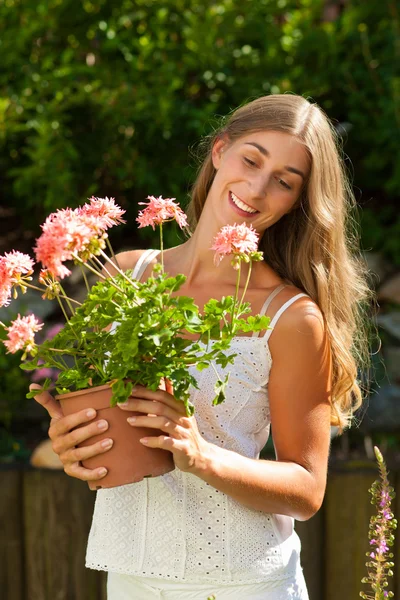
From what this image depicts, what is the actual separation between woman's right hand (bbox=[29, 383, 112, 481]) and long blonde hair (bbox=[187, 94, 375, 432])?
1.79 feet

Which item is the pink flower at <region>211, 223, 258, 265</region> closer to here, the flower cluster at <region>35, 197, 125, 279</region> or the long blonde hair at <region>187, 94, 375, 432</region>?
the flower cluster at <region>35, 197, 125, 279</region>

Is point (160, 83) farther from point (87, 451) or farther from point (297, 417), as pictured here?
point (87, 451)

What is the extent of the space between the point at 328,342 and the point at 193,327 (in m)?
0.44

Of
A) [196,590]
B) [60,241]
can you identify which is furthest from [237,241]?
[196,590]

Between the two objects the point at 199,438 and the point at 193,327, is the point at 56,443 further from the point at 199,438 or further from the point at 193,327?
the point at 193,327

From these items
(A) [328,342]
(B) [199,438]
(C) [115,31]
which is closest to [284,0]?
(C) [115,31]

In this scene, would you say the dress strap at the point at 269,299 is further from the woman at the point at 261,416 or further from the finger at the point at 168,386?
the finger at the point at 168,386

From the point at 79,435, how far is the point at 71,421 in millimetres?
30

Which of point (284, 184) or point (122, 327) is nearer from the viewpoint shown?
point (122, 327)

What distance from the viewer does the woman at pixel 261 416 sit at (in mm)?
1823

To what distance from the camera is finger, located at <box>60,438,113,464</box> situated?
164 cm

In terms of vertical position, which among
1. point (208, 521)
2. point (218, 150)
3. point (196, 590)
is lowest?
point (196, 590)

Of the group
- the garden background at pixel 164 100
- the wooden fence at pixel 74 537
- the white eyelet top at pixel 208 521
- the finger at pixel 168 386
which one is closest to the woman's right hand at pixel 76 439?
the finger at pixel 168 386

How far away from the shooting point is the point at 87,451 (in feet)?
5.41
